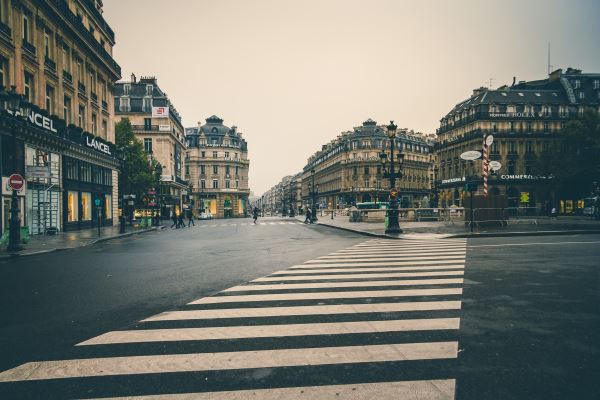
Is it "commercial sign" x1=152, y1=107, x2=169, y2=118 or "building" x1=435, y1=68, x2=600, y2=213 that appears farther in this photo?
"building" x1=435, y1=68, x2=600, y2=213

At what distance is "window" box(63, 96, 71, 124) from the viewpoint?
26763mm

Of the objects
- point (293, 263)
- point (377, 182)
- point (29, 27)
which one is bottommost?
point (293, 263)

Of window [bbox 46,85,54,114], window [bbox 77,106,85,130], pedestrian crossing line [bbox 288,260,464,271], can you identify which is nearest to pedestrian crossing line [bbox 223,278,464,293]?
pedestrian crossing line [bbox 288,260,464,271]

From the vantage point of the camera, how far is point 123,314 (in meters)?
5.32

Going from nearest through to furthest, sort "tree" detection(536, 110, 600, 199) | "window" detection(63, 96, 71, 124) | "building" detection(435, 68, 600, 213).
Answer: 1. "window" detection(63, 96, 71, 124)
2. "tree" detection(536, 110, 600, 199)
3. "building" detection(435, 68, 600, 213)

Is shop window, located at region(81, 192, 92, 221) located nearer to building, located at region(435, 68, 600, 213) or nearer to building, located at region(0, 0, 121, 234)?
building, located at region(0, 0, 121, 234)

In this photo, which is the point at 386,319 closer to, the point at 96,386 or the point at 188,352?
the point at 188,352

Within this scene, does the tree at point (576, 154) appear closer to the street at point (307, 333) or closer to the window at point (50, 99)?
the street at point (307, 333)

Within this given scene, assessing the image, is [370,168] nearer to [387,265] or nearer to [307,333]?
[387,265]

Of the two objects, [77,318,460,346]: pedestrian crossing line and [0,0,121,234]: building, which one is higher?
[0,0,121,234]: building

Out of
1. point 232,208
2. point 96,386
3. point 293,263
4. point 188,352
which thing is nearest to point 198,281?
point 293,263

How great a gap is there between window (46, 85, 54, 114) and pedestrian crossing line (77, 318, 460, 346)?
2640cm

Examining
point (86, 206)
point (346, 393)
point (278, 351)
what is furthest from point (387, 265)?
point (86, 206)

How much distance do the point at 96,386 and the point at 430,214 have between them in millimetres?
32825
